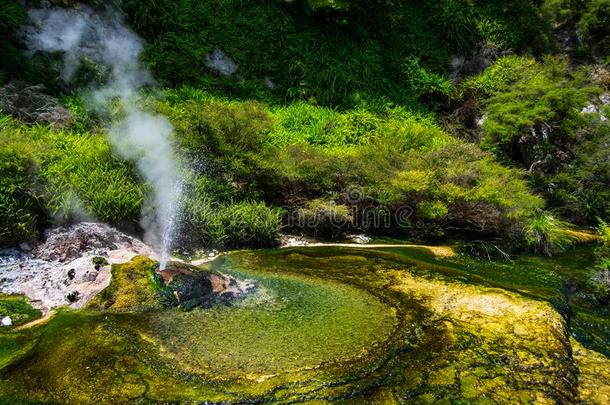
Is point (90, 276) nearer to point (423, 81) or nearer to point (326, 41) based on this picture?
point (326, 41)

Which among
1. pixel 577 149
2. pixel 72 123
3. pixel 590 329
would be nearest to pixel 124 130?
pixel 72 123

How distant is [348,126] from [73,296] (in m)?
11.0

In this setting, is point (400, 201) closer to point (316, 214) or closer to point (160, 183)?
point (316, 214)

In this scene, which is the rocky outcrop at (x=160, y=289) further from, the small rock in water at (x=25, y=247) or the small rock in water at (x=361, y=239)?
the small rock in water at (x=361, y=239)

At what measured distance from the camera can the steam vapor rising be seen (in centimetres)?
871

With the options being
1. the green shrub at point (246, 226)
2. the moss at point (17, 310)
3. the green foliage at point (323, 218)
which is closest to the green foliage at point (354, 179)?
the green foliage at point (323, 218)

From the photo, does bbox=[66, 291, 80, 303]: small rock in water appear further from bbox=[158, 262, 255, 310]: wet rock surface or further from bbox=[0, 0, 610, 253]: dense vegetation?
bbox=[0, 0, 610, 253]: dense vegetation

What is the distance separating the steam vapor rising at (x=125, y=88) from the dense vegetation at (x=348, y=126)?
0.29 metres

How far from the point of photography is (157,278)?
19.2 ft

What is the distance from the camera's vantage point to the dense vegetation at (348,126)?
352 inches

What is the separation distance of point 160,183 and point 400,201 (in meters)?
5.36

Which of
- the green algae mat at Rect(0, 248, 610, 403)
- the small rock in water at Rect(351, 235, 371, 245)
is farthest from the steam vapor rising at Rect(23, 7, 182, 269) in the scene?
the small rock in water at Rect(351, 235, 371, 245)

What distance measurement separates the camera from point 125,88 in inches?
528

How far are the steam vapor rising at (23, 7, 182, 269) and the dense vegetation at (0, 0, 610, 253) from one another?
293mm
